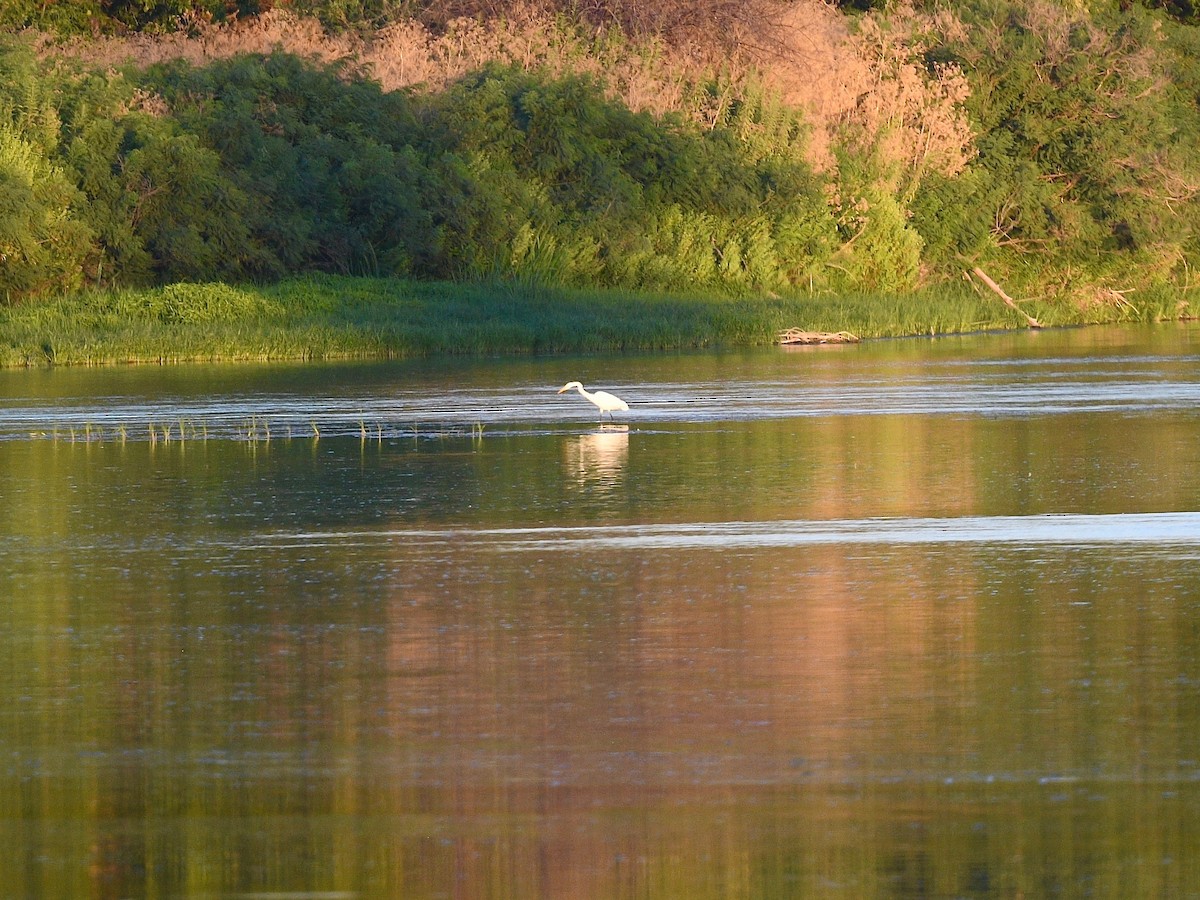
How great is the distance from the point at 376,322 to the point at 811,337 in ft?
27.1

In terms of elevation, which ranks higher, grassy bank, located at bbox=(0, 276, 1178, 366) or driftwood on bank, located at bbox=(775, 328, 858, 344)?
grassy bank, located at bbox=(0, 276, 1178, 366)

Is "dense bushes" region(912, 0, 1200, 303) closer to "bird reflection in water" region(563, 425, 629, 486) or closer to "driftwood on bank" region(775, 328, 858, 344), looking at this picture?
"driftwood on bank" region(775, 328, 858, 344)

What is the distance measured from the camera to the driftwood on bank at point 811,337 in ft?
136

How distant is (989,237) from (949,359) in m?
19.8

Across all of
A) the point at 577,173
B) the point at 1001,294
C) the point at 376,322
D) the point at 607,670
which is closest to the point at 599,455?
the point at 607,670

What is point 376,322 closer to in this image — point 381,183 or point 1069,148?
point 381,183

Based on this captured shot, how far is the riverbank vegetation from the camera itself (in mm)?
40438

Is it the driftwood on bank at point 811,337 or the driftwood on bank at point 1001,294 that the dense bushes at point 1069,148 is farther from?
the driftwood on bank at point 811,337

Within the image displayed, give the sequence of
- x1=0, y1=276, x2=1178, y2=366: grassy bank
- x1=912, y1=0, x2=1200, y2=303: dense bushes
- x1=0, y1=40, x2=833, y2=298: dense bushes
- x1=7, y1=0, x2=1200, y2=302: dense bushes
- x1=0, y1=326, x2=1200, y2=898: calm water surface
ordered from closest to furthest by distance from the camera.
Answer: x1=0, y1=326, x2=1200, y2=898: calm water surface
x1=0, y1=276, x2=1178, y2=366: grassy bank
x1=0, y1=40, x2=833, y2=298: dense bushes
x1=7, y1=0, x2=1200, y2=302: dense bushes
x1=912, y1=0, x2=1200, y2=303: dense bushes

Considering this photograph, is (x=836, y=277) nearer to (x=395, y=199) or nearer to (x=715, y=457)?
(x=395, y=199)

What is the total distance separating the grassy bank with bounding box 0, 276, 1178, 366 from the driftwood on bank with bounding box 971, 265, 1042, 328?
21.9 feet

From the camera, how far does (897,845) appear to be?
704cm

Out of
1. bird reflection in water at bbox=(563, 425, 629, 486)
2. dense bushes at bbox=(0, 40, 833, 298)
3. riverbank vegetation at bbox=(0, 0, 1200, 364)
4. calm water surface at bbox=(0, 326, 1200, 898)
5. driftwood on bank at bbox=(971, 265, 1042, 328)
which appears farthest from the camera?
driftwood on bank at bbox=(971, 265, 1042, 328)

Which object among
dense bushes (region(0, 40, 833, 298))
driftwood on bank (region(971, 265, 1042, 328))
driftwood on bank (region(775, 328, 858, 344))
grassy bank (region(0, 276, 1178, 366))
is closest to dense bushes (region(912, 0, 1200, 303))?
driftwood on bank (region(971, 265, 1042, 328))
